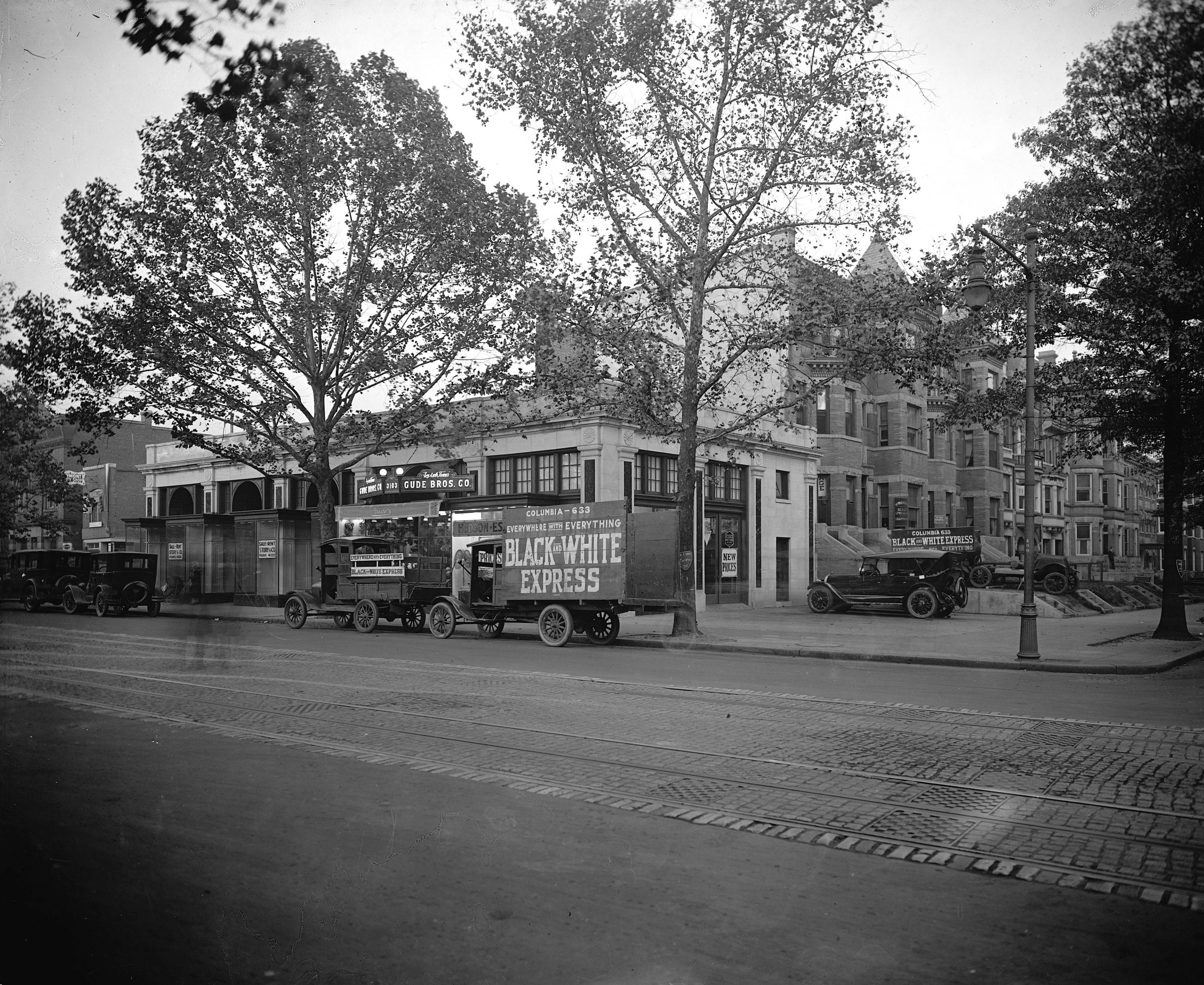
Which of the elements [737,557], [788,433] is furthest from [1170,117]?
[788,433]

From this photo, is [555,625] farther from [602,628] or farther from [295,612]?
[295,612]

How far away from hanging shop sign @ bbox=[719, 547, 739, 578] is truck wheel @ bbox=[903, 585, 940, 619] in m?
6.18

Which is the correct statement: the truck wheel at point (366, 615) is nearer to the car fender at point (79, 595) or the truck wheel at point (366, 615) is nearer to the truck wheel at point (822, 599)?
the car fender at point (79, 595)

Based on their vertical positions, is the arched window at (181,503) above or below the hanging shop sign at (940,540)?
above

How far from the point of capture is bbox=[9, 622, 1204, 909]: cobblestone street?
552cm

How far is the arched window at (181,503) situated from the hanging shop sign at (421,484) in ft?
55.3

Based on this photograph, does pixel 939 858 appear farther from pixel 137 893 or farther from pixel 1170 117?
pixel 1170 117

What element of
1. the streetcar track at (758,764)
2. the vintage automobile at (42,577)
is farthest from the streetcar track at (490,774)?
the vintage automobile at (42,577)

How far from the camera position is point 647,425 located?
2119cm

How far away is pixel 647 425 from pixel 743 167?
5.99m

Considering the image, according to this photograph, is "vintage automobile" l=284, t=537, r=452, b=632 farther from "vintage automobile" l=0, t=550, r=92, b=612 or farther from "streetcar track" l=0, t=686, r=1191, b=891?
"vintage automobile" l=0, t=550, r=92, b=612

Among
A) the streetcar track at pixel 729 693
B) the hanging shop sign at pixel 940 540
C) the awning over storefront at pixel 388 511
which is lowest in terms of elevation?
the streetcar track at pixel 729 693

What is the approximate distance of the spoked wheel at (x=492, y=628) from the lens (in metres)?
21.4

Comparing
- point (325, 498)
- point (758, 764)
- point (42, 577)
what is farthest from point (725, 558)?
point (758, 764)
